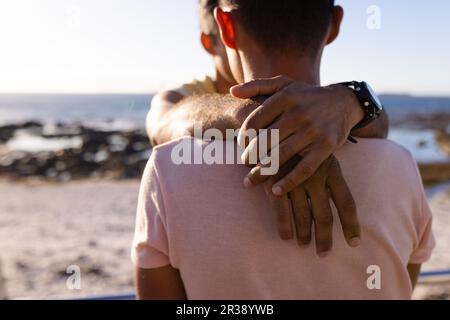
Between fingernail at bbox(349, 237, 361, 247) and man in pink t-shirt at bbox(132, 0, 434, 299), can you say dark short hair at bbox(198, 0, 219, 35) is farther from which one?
fingernail at bbox(349, 237, 361, 247)

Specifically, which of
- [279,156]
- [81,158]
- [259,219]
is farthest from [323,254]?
[81,158]

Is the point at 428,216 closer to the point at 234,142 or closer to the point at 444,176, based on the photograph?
the point at 234,142

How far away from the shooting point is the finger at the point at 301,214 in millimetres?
1229

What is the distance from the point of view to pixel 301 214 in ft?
4.04

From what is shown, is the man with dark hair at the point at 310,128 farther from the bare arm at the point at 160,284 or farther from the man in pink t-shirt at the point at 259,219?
the bare arm at the point at 160,284

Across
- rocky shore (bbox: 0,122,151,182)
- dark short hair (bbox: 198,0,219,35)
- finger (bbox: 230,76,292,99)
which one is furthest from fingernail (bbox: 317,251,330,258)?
rocky shore (bbox: 0,122,151,182)

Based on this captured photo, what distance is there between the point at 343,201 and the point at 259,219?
Result: 0.71ft

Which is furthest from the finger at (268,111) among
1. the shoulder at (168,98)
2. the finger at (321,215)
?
the shoulder at (168,98)

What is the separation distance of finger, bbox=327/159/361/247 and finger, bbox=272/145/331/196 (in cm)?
6

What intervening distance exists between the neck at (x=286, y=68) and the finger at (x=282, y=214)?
322 millimetres

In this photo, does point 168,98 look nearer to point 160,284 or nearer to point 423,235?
point 160,284

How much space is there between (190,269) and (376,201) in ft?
1.71

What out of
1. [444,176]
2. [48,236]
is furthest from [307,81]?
[444,176]

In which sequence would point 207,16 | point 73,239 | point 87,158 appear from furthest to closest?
point 87,158
point 73,239
point 207,16
